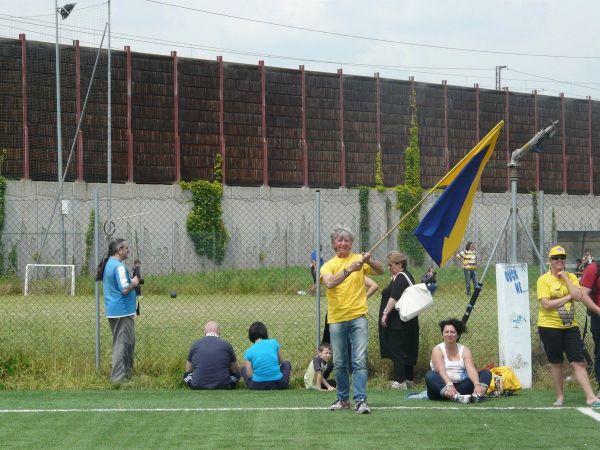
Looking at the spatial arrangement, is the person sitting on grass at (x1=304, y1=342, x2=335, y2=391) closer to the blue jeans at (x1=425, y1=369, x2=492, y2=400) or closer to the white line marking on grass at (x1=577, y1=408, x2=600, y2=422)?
the blue jeans at (x1=425, y1=369, x2=492, y2=400)

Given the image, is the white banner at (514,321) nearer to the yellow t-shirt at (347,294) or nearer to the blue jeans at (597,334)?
the blue jeans at (597,334)

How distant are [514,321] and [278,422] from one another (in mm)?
4262

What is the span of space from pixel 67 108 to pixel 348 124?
13.5 meters

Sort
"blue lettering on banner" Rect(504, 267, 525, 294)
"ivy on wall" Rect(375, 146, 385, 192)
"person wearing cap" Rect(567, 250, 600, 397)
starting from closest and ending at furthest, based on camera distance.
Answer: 1. "person wearing cap" Rect(567, 250, 600, 397)
2. "blue lettering on banner" Rect(504, 267, 525, 294)
3. "ivy on wall" Rect(375, 146, 385, 192)

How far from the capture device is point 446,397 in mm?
11484

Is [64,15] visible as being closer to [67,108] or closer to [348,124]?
[67,108]

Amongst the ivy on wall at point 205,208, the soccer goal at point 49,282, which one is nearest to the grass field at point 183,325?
the soccer goal at point 49,282

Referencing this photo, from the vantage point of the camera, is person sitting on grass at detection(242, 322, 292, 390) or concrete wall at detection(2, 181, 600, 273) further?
concrete wall at detection(2, 181, 600, 273)

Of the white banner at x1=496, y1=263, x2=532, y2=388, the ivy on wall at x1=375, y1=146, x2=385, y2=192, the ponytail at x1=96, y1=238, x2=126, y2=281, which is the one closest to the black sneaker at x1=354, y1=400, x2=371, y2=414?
the white banner at x1=496, y1=263, x2=532, y2=388

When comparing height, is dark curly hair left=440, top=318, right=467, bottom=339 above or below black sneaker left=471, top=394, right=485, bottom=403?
above

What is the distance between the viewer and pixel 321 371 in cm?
1267

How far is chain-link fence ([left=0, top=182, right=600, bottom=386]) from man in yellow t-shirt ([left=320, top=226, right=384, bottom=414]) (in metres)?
2.70

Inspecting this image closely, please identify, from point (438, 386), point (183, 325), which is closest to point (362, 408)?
point (438, 386)

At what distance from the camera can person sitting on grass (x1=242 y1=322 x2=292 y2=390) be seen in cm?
1261
